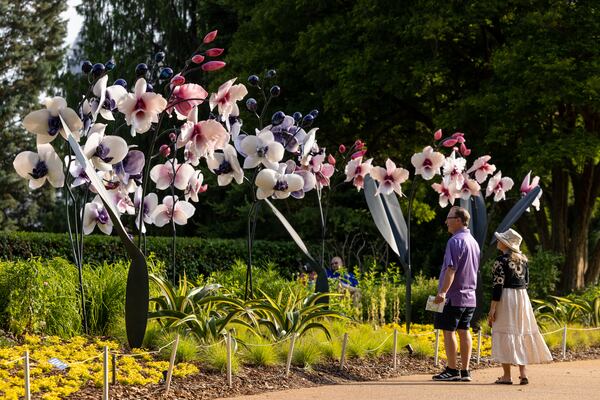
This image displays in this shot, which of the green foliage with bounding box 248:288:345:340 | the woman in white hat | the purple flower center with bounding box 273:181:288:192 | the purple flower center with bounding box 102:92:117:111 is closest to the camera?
the purple flower center with bounding box 102:92:117:111

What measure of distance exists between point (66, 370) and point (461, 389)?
3.53 m

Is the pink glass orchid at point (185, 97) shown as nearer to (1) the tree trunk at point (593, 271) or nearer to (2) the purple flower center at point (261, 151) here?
(2) the purple flower center at point (261, 151)

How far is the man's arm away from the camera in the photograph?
8.95 meters

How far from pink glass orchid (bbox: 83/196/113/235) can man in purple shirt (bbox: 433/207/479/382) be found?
11.1 feet

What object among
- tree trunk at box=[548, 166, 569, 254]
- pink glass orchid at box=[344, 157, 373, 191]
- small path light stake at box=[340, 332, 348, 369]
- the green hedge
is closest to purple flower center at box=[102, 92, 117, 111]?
small path light stake at box=[340, 332, 348, 369]

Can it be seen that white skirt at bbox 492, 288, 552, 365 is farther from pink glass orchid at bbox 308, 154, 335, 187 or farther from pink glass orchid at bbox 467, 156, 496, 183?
pink glass orchid at bbox 467, 156, 496, 183

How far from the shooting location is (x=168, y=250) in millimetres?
18734

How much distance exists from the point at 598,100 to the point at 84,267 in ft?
34.1

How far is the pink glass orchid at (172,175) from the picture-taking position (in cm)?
955

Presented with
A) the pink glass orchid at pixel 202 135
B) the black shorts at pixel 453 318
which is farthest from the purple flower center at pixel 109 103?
the black shorts at pixel 453 318

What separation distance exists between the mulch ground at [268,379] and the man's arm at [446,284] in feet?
3.73

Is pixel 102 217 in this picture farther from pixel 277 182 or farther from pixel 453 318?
pixel 453 318

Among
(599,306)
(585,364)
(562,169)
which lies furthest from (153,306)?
(562,169)

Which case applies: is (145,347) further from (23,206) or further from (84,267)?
(23,206)
